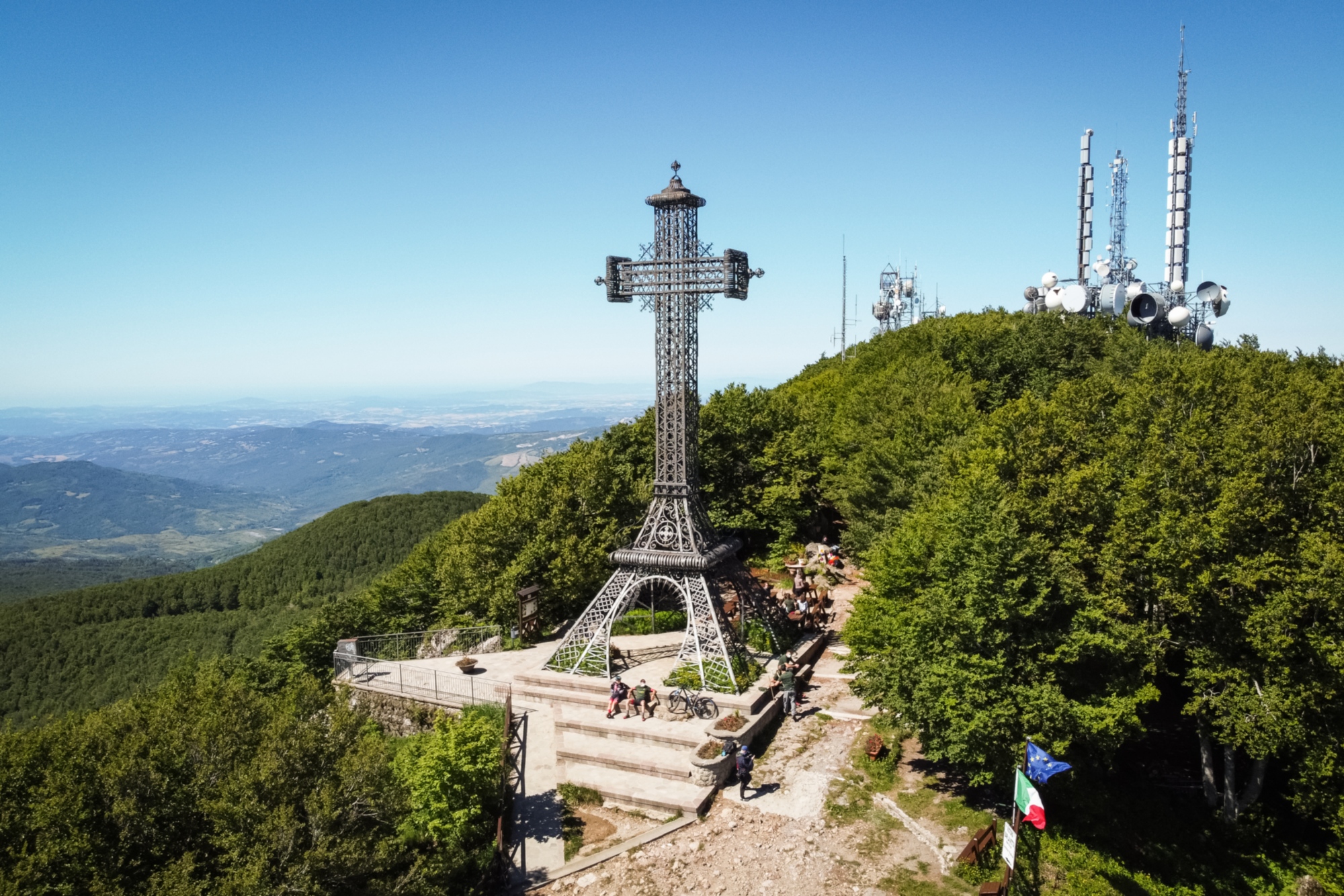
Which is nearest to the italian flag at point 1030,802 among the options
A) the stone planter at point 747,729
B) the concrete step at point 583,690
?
the stone planter at point 747,729

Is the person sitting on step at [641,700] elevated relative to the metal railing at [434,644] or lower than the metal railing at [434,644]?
elevated

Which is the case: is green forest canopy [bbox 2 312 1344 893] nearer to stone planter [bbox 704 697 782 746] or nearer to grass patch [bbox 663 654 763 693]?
stone planter [bbox 704 697 782 746]

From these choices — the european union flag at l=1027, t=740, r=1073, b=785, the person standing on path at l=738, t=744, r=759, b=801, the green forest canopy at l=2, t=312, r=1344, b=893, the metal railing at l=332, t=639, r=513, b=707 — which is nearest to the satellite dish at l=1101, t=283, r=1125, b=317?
the green forest canopy at l=2, t=312, r=1344, b=893

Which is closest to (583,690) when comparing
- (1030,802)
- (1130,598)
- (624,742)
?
(624,742)

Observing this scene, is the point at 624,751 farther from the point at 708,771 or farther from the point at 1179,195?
the point at 1179,195

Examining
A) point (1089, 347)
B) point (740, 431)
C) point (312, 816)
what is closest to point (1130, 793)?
point (312, 816)

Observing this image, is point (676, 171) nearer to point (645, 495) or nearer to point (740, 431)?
point (645, 495)

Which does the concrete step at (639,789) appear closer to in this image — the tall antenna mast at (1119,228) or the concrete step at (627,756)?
the concrete step at (627,756)
